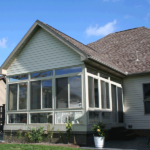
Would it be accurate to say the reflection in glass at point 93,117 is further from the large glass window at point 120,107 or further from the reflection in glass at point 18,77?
the reflection in glass at point 18,77

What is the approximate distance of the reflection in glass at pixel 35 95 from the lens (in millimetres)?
11316

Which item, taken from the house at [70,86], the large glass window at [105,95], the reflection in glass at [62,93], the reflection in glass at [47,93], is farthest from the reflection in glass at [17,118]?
the large glass window at [105,95]

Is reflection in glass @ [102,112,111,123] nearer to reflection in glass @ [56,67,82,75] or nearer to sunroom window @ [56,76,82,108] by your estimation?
sunroom window @ [56,76,82,108]

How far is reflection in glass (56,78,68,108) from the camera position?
34.2 ft

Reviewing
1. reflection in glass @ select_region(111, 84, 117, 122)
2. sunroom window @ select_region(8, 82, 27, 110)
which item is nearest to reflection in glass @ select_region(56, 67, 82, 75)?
sunroom window @ select_region(8, 82, 27, 110)

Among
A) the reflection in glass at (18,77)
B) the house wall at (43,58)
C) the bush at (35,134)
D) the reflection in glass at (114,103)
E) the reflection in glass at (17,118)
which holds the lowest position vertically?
the bush at (35,134)

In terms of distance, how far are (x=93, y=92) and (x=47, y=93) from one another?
7.45ft

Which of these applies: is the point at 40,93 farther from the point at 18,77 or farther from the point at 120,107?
the point at 120,107

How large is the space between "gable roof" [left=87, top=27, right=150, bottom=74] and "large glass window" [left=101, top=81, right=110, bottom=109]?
7.55 ft

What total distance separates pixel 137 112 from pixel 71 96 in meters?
4.90

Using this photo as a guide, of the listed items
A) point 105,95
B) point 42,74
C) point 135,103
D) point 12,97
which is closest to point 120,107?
point 135,103

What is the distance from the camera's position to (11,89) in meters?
12.5

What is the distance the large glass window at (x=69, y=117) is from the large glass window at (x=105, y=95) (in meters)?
1.91

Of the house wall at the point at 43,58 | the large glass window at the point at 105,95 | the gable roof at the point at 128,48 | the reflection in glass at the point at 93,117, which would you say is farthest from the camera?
the gable roof at the point at 128,48
